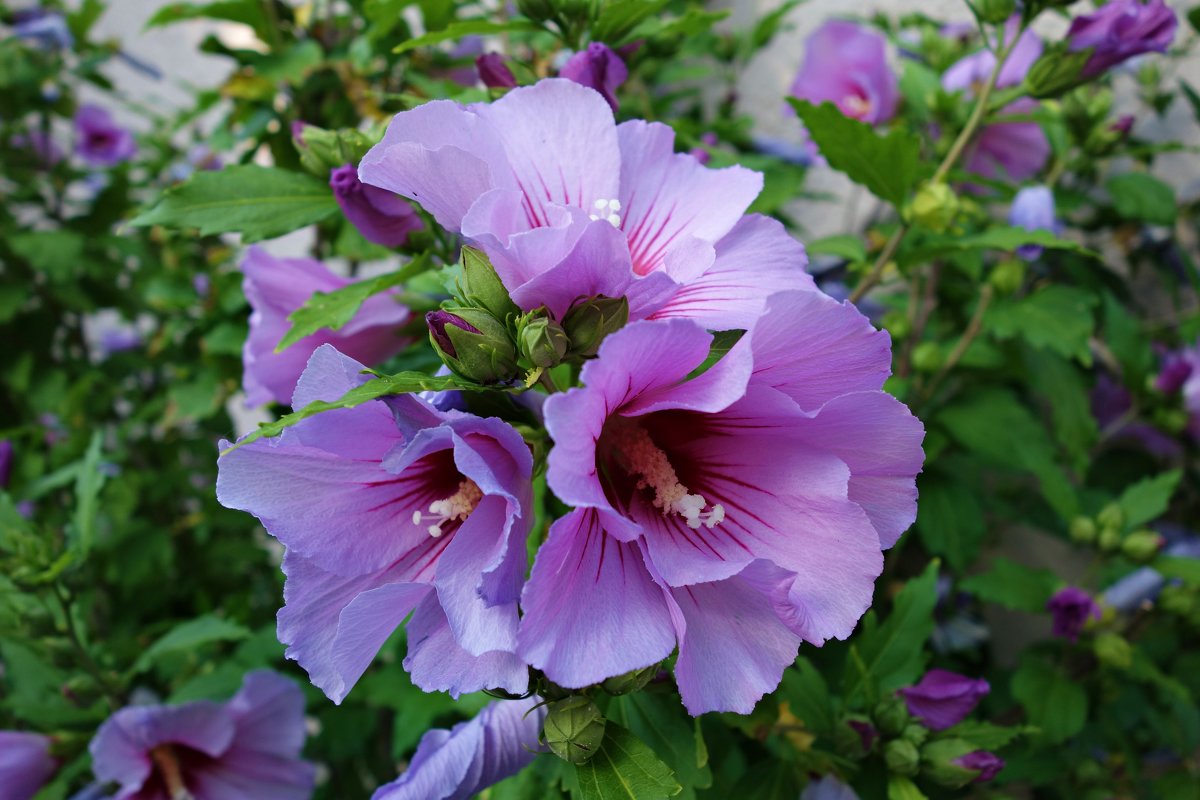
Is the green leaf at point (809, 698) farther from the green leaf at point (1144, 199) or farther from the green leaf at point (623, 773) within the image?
the green leaf at point (1144, 199)

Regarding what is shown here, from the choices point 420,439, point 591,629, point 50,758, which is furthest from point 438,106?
point 50,758

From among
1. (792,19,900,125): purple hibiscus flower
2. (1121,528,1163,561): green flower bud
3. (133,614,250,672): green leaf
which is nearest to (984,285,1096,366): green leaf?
(1121,528,1163,561): green flower bud

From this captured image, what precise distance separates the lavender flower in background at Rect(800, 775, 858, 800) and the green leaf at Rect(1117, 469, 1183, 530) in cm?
64

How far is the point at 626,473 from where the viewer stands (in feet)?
1.67

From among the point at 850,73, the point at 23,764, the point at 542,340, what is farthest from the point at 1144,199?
the point at 23,764

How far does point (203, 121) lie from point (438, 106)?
10.4 feet

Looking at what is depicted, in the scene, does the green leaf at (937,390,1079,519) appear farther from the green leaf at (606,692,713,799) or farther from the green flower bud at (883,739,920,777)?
the green leaf at (606,692,713,799)

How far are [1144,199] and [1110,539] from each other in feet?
1.83

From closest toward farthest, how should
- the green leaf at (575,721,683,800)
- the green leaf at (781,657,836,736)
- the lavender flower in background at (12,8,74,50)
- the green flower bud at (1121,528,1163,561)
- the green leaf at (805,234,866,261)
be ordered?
the green leaf at (575,721,683,800) → the green leaf at (781,657,836,736) → the green leaf at (805,234,866,261) → the green flower bud at (1121,528,1163,561) → the lavender flower in background at (12,8,74,50)

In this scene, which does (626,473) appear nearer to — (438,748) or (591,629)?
(591,629)

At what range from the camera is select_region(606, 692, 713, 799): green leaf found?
60cm

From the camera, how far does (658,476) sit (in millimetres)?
491

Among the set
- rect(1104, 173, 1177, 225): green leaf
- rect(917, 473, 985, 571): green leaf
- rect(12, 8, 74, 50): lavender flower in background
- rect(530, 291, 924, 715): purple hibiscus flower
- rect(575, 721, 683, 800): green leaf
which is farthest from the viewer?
rect(12, 8, 74, 50): lavender flower in background

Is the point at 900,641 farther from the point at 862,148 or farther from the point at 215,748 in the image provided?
the point at 215,748
